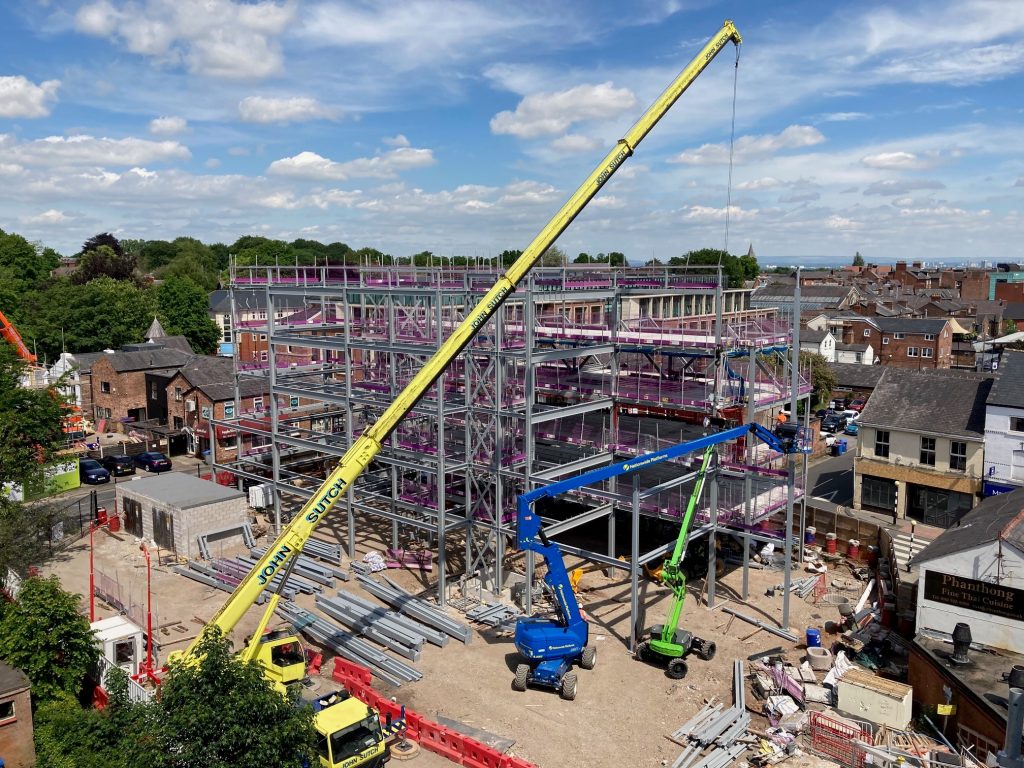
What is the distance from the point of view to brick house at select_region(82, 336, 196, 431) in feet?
178

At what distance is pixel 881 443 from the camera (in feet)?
125

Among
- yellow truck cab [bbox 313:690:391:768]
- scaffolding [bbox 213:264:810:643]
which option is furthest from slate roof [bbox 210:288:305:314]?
yellow truck cab [bbox 313:690:391:768]

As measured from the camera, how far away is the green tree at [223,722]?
12773 mm

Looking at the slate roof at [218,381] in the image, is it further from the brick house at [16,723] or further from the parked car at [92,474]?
the brick house at [16,723]

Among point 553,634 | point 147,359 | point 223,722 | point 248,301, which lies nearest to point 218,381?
point 147,359

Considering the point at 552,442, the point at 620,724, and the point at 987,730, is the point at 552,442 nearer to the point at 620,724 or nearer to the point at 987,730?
the point at 620,724

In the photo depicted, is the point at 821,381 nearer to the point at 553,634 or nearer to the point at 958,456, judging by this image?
the point at 958,456

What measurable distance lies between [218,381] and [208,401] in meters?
2.10

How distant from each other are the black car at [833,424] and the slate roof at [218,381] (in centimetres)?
3953

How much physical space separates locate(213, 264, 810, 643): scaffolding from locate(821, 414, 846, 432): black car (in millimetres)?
24674

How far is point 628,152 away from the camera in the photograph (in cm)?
2020

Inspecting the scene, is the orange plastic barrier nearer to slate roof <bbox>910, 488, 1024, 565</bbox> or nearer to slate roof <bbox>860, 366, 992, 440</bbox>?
slate roof <bbox>910, 488, 1024, 565</bbox>

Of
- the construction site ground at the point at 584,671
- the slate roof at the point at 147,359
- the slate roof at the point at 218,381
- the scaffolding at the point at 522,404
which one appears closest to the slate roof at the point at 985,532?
the construction site ground at the point at 584,671

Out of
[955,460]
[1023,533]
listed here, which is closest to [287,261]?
[955,460]
